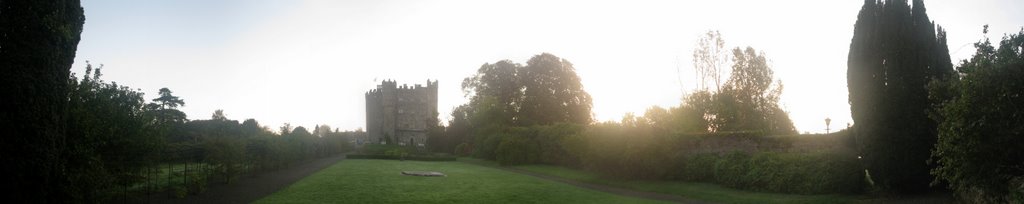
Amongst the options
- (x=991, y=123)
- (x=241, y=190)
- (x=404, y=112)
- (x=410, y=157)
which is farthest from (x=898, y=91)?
(x=404, y=112)

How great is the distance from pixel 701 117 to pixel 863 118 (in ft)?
70.6

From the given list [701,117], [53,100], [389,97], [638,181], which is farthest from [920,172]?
[389,97]

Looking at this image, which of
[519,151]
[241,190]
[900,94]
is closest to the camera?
[900,94]

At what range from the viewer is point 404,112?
73.7m

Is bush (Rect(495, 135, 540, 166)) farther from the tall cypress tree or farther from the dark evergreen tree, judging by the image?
the dark evergreen tree

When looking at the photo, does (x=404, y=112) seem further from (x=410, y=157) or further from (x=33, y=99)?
(x=33, y=99)

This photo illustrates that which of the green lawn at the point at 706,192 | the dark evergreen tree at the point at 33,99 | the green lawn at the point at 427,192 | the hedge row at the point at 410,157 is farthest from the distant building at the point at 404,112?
the dark evergreen tree at the point at 33,99

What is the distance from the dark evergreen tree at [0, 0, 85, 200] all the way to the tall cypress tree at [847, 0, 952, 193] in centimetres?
1625

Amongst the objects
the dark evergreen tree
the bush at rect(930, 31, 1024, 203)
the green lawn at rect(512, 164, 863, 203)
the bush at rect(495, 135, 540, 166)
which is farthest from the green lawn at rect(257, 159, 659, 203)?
the bush at rect(495, 135, 540, 166)

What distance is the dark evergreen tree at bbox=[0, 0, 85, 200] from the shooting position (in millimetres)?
8750

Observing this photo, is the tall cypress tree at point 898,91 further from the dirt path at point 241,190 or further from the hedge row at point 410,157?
the hedge row at point 410,157

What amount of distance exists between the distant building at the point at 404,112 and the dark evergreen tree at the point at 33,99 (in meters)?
63.5

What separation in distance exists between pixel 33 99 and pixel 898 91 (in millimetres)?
16688

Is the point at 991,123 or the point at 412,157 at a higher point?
the point at 991,123
